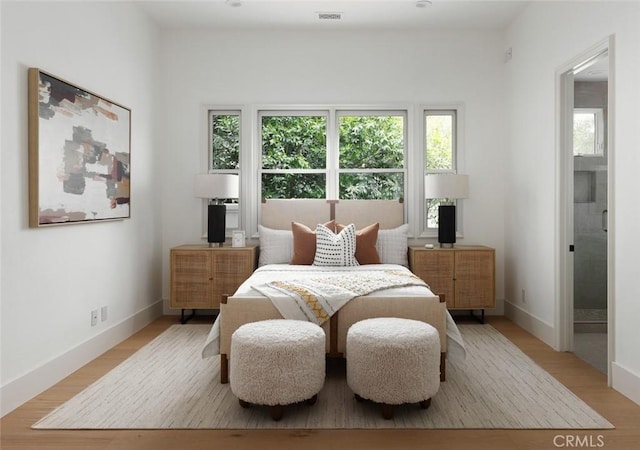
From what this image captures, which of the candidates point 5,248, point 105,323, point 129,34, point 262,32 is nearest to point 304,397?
point 5,248

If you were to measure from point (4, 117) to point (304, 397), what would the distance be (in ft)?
7.32

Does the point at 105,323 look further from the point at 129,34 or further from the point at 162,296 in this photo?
the point at 129,34

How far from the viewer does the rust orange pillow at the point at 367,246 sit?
4.87 meters

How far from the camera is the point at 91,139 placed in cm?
380

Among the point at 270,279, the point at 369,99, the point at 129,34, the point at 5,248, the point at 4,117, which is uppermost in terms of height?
the point at 129,34

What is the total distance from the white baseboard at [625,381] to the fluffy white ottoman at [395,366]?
3.83ft

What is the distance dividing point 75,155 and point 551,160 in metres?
3.63

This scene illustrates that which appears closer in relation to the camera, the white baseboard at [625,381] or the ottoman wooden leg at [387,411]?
the ottoman wooden leg at [387,411]

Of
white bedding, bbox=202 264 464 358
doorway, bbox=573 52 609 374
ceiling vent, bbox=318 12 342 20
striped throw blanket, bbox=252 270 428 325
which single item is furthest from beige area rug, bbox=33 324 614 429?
ceiling vent, bbox=318 12 342 20

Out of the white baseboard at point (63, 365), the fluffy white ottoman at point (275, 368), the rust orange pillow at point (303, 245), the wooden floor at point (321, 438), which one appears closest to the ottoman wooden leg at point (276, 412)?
the fluffy white ottoman at point (275, 368)

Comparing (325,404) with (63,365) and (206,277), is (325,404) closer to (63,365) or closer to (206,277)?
(63,365)

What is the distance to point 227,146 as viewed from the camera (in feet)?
18.3

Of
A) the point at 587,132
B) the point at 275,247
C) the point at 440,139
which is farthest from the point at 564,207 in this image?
the point at 275,247

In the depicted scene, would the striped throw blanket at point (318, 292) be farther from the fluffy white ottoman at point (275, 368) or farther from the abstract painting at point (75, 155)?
the abstract painting at point (75, 155)
